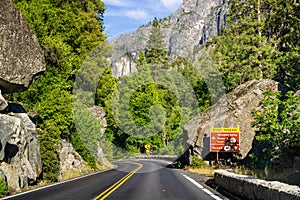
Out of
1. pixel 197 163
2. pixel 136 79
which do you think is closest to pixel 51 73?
pixel 197 163

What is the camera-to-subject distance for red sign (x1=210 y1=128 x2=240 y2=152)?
27.0 metres

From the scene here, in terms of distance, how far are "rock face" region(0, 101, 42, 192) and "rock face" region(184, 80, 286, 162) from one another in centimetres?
1406

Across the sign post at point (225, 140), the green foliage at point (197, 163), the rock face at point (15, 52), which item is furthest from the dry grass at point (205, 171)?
the rock face at point (15, 52)

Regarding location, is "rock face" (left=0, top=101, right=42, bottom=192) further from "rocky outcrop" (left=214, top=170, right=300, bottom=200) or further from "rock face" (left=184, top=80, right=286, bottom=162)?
"rock face" (left=184, top=80, right=286, bottom=162)

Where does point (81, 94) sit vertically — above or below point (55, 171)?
above

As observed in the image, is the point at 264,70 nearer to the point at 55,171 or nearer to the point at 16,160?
the point at 55,171

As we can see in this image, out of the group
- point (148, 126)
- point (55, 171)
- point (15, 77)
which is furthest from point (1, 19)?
point (148, 126)

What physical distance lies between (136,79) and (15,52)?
184 feet

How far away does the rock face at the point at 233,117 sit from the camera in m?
27.9

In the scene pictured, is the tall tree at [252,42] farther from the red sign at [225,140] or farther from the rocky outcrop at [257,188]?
the rocky outcrop at [257,188]

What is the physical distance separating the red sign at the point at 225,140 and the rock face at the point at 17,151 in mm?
12647

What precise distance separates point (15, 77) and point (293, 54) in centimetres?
2521

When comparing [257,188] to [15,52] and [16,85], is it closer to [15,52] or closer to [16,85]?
[16,85]

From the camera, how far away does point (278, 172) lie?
17031 millimetres
